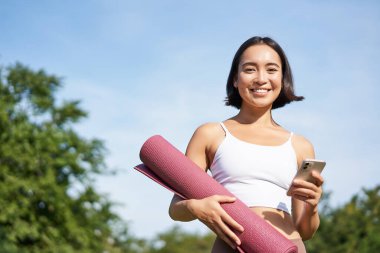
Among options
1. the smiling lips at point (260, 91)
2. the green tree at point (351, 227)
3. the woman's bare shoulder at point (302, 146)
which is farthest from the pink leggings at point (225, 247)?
the green tree at point (351, 227)

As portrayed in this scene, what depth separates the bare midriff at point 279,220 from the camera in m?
3.07

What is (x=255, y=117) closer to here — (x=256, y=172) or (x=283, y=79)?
(x=283, y=79)

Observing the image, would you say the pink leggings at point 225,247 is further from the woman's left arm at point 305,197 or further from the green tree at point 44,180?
the green tree at point 44,180

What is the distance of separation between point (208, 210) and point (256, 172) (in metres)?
0.36

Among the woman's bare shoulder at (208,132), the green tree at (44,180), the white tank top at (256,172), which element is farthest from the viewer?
the green tree at (44,180)

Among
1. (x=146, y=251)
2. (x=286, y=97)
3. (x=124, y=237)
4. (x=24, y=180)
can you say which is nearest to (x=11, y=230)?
(x=24, y=180)

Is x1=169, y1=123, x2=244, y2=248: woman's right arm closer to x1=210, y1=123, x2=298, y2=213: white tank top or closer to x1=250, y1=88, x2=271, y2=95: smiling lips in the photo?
x1=210, y1=123, x2=298, y2=213: white tank top

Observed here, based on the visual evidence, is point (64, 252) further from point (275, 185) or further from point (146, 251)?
point (146, 251)

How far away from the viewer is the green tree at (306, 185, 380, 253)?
40.2 metres

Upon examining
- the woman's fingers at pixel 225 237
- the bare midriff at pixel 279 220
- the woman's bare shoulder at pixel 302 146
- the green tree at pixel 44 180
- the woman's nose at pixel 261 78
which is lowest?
the woman's fingers at pixel 225 237

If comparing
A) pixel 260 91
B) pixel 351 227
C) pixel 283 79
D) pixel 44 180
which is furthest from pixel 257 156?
pixel 351 227

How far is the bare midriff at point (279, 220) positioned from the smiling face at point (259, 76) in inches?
23.8

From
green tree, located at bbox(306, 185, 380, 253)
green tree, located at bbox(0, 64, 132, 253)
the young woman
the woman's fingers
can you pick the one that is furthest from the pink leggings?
green tree, located at bbox(306, 185, 380, 253)

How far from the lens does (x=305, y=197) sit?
308 centimetres
